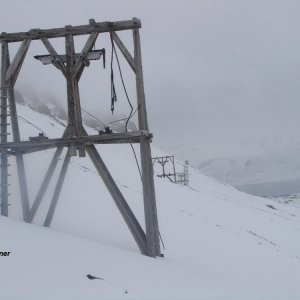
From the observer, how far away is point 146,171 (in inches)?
408

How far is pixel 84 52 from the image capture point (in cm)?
1061

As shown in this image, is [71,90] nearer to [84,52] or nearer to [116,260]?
[84,52]

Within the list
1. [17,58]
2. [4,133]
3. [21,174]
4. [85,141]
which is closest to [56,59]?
[17,58]

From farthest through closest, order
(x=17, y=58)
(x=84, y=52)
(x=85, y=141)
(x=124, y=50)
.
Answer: (x=17, y=58), (x=124, y=50), (x=84, y=52), (x=85, y=141)

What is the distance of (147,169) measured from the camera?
1035 cm

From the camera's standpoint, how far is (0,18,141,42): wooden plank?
1062 cm

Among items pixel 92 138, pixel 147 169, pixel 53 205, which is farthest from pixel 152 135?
→ pixel 53 205

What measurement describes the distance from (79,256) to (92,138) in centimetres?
334

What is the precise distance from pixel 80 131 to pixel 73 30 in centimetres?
277

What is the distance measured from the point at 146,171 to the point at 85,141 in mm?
1798

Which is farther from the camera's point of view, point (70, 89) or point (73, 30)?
point (73, 30)

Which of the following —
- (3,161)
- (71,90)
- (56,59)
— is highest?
(56,59)

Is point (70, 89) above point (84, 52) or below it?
below

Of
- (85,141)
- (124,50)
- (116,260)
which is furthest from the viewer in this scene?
(124,50)
